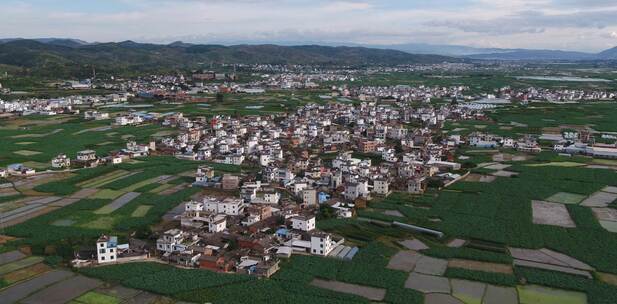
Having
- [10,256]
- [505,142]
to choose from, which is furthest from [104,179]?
[505,142]

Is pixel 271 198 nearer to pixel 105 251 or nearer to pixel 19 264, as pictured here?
pixel 105 251

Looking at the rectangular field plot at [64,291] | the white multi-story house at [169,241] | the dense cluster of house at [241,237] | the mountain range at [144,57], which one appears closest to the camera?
the rectangular field plot at [64,291]

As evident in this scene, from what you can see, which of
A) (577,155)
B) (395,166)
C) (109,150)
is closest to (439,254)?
(395,166)

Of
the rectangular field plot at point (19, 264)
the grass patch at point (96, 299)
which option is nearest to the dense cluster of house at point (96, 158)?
the rectangular field plot at point (19, 264)

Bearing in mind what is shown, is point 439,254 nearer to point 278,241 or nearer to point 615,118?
point 278,241

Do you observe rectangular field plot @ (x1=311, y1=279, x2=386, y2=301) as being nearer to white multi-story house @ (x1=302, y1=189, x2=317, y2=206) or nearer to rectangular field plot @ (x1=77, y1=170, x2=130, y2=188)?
white multi-story house @ (x1=302, y1=189, x2=317, y2=206)

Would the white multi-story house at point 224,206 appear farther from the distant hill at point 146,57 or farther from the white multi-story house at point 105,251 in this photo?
the distant hill at point 146,57

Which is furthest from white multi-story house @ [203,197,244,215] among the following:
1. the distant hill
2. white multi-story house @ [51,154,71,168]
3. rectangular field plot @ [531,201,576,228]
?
the distant hill
